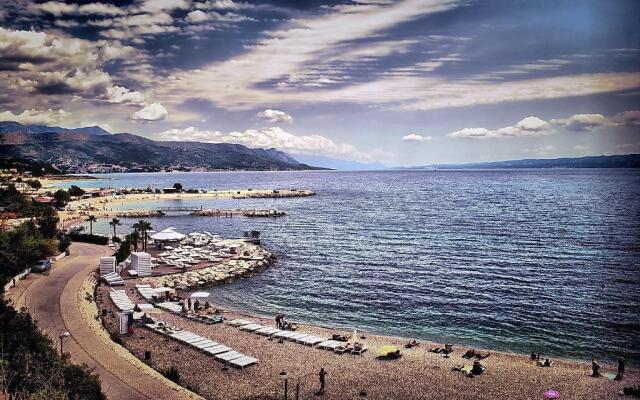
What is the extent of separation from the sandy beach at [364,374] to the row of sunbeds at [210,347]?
0.32 metres

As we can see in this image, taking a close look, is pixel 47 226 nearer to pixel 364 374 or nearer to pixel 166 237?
pixel 166 237

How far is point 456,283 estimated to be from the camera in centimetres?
4475

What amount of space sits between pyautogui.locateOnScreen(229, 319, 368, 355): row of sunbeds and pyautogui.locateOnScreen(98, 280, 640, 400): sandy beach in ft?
1.52

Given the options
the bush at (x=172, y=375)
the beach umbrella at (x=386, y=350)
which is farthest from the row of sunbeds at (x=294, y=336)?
the bush at (x=172, y=375)

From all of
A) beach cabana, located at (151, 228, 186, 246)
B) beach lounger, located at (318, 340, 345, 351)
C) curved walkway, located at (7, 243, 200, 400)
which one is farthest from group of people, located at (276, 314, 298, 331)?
beach cabana, located at (151, 228, 186, 246)

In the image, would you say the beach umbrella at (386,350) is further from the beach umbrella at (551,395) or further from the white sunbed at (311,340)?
the beach umbrella at (551,395)

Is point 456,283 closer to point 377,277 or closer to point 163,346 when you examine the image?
point 377,277

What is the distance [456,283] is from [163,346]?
29094 mm

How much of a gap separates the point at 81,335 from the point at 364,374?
15.9 metres

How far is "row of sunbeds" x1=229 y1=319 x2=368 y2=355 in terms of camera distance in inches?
1095

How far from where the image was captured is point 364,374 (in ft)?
79.5

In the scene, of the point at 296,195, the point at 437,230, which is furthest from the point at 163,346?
the point at 296,195

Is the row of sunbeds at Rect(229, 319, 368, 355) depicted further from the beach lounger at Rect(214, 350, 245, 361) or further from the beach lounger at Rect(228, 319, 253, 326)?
the beach lounger at Rect(214, 350, 245, 361)

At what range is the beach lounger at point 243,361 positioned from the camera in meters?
24.1
